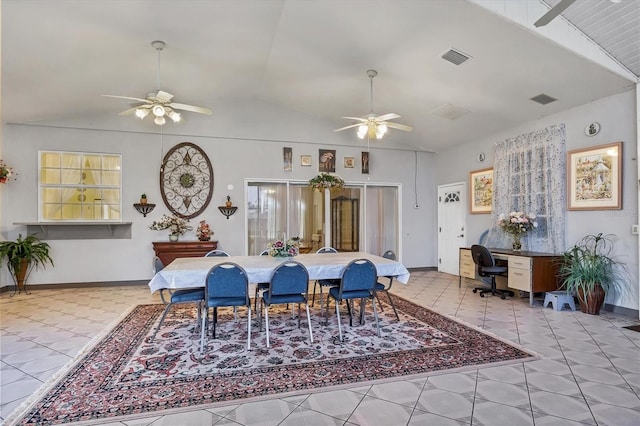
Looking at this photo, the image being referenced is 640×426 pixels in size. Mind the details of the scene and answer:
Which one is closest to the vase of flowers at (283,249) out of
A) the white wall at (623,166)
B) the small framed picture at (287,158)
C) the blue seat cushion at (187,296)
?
the blue seat cushion at (187,296)

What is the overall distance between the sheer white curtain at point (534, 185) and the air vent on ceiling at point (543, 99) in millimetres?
474

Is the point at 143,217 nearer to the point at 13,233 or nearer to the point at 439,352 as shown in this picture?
the point at 13,233

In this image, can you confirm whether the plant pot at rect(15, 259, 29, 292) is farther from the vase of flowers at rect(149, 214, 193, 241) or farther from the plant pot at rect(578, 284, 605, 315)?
the plant pot at rect(578, 284, 605, 315)

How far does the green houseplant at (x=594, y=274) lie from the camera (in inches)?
174

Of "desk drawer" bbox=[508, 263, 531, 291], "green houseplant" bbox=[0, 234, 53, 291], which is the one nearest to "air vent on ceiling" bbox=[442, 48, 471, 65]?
"desk drawer" bbox=[508, 263, 531, 291]

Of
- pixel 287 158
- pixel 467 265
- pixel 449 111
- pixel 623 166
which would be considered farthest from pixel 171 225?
pixel 623 166

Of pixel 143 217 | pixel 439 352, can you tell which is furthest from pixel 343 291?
pixel 143 217

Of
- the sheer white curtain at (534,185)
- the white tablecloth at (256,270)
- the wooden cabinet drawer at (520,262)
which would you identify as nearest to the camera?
the white tablecloth at (256,270)

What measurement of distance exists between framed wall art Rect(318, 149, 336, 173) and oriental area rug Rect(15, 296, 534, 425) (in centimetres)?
388

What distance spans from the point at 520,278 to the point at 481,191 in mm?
2172

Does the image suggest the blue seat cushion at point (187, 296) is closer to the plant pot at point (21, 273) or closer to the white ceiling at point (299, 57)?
the white ceiling at point (299, 57)

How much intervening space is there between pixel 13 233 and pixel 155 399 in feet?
18.2

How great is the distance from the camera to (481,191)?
6.75m

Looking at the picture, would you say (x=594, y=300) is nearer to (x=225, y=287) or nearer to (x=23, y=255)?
(x=225, y=287)
